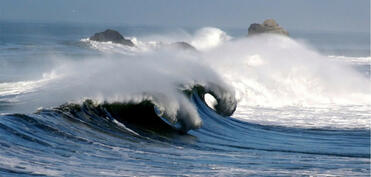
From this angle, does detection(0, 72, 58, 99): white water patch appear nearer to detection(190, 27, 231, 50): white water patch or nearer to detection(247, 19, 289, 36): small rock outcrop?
detection(247, 19, 289, 36): small rock outcrop

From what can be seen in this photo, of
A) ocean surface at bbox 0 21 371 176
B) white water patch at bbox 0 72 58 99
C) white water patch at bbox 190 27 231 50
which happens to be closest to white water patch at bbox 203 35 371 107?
ocean surface at bbox 0 21 371 176

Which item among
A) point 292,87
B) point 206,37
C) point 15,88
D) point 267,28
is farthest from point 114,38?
point 15,88

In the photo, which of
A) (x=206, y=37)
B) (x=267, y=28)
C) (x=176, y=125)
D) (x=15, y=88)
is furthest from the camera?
(x=206, y=37)

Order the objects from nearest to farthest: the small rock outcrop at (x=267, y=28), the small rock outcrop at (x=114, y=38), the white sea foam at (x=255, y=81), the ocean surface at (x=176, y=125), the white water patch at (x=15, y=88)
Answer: the ocean surface at (x=176, y=125)
the white sea foam at (x=255, y=81)
the white water patch at (x=15, y=88)
the small rock outcrop at (x=267, y=28)
the small rock outcrop at (x=114, y=38)

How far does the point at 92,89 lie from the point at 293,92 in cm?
1253

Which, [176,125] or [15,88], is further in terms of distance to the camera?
[15,88]

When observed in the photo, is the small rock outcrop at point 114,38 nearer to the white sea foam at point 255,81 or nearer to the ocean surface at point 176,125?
the white sea foam at point 255,81

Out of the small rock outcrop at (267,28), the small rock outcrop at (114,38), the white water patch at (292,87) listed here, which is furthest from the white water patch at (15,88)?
the small rock outcrop at (114,38)

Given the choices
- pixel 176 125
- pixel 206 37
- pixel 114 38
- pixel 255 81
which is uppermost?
pixel 206 37

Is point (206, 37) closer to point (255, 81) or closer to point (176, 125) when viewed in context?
point (255, 81)

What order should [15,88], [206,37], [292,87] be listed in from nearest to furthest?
1. [15,88]
2. [292,87]
3. [206,37]

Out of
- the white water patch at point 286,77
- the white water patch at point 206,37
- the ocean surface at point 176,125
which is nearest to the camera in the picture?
the ocean surface at point 176,125

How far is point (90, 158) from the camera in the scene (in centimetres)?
943

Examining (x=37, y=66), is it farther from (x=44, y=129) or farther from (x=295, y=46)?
(x=44, y=129)
